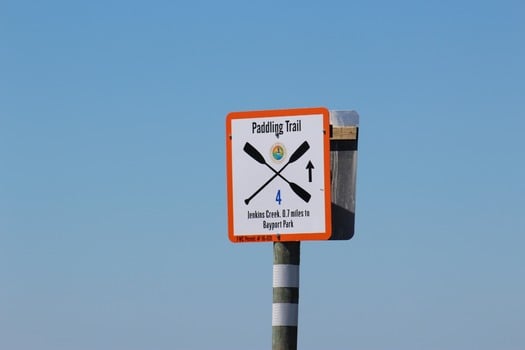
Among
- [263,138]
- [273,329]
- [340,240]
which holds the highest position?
[263,138]

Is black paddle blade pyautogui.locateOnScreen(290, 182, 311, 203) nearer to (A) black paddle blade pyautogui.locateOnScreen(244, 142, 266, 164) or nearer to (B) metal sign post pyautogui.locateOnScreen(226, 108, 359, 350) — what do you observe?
(B) metal sign post pyautogui.locateOnScreen(226, 108, 359, 350)

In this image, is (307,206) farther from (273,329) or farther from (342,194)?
(273,329)

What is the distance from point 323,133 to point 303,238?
856 millimetres

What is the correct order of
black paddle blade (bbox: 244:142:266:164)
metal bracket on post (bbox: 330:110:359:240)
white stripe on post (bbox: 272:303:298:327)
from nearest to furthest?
white stripe on post (bbox: 272:303:298:327) < metal bracket on post (bbox: 330:110:359:240) < black paddle blade (bbox: 244:142:266:164)

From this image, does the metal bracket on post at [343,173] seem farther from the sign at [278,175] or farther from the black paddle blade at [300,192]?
the black paddle blade at [300,192]

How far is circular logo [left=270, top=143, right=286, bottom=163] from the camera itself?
10492mm

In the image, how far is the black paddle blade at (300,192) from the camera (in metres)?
10.4

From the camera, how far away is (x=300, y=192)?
10422mm

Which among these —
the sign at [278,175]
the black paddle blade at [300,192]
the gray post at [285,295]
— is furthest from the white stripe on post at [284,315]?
the black paddle blade at [300,192]

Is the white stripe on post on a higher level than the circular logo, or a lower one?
lower

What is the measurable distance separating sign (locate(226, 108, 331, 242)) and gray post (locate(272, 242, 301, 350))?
0.12 meters

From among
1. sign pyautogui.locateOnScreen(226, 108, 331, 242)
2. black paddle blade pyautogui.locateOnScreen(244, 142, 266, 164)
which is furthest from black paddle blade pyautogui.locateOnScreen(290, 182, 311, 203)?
black paddle blade pyautogui.locateOnScreen(244, 142, 266, 164)

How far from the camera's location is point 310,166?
34.1 ft

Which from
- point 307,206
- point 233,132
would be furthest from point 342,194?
point 233,132
